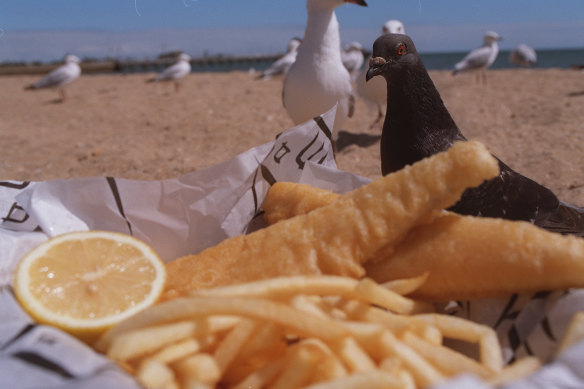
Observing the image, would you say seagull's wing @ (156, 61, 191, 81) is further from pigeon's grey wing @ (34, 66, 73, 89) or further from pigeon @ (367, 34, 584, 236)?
pigeon @ (367, 34, 584, 236)

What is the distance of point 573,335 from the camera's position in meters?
1.21

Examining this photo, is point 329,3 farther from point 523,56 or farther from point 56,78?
point 523,56

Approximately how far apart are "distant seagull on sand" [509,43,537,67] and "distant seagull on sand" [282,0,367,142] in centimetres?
2224

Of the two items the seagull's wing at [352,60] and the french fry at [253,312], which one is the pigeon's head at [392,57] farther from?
the seagull's wing at [352,60]

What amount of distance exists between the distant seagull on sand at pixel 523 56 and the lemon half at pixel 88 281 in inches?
1028

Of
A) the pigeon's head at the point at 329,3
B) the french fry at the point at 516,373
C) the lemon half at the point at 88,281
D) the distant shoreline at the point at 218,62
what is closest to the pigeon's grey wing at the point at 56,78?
the pigeon's head at the point at 329,3

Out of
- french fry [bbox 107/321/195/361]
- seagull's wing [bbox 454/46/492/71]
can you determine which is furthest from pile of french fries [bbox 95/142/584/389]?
seagull's wing [bbox 454/46/492/71]

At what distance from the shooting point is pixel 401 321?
134cm

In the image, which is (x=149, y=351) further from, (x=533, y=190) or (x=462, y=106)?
(x=462, y=106)

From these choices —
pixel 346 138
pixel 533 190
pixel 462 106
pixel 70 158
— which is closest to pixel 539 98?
pixel 462 106

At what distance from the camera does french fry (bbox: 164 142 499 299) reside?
1569 millimetres

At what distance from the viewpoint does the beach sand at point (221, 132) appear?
5449 mm

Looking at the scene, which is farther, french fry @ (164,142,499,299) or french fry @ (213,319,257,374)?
french fry @ (164,142,499,299)

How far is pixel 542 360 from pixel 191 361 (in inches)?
40.6
